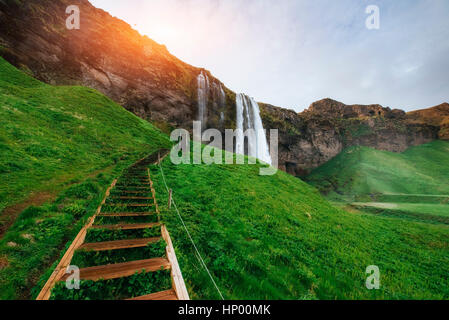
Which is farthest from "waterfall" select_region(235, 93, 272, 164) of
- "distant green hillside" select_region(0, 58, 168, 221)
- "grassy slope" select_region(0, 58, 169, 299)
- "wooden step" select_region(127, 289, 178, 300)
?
"wooden step" select_region(127, 289, 178, 300)

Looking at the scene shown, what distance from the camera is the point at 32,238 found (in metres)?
4.35

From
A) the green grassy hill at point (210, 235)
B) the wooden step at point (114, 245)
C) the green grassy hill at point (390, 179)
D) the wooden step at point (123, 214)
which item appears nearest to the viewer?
the wooden step at point (114, 245)

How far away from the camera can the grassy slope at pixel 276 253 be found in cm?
426

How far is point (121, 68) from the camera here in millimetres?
37000

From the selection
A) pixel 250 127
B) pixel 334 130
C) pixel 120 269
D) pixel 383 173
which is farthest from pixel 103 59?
pixel 334 130

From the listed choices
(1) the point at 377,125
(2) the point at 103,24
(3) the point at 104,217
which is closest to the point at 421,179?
(1) the point at 377,125

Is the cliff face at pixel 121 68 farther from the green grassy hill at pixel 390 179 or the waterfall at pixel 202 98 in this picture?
the green grassy hill at pixel 390 179

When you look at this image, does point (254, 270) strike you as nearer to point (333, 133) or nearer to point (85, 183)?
point (85, 183)

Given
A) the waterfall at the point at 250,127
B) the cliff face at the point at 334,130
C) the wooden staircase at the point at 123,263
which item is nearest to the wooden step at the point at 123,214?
the wooden staircase at the point at 123,263

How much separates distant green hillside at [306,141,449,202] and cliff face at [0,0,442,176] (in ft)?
50.6

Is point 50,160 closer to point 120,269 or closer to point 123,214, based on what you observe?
point 123,214

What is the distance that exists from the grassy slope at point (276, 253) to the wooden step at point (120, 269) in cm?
85

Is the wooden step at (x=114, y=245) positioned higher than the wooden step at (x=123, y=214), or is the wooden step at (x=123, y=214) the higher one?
the wooden step at (x=123, y=214)

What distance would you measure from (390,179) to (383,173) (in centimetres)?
474
